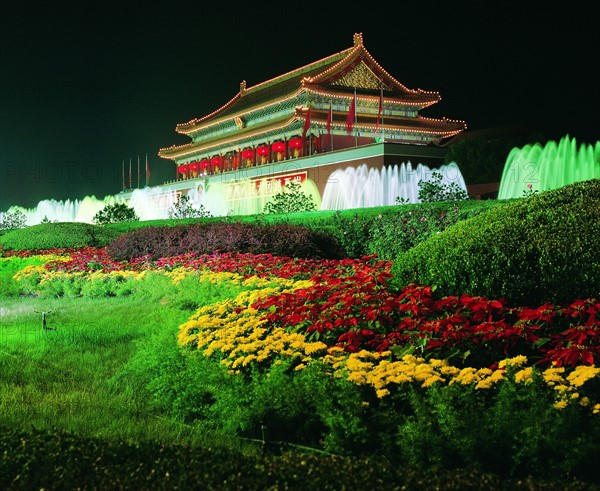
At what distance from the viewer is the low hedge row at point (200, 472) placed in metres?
2.36

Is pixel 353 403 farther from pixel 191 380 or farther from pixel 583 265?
pixel 583 265

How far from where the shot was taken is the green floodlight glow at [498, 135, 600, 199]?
1916cm

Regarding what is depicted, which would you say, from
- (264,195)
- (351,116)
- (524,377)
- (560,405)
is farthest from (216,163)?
(560,405)

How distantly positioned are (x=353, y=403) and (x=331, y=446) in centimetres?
25

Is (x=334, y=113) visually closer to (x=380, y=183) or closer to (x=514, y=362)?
(x=380, y=183)

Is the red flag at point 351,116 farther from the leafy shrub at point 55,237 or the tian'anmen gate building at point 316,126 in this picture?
the leafy shrub at point 55,237

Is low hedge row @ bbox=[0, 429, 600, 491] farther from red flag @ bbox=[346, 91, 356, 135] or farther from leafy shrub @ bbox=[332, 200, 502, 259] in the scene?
red flag @ bbox=[346, 91, 356, 135]

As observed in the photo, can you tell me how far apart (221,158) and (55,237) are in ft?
83.8

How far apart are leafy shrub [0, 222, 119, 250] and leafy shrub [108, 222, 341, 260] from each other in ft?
14.5

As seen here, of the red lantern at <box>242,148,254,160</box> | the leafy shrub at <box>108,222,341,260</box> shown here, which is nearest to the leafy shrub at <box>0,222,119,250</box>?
the leafy shrub at <box>108,222,341,260</box>

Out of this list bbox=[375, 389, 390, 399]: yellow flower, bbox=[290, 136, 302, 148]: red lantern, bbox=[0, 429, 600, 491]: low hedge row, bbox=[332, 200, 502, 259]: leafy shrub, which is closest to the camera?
bbox=[0, 429, 600, 491]: low hedge row

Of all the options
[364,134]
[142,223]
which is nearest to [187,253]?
[142,223]

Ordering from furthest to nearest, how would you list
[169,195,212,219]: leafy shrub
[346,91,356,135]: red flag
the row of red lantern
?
the row of red lantern < [346,91,356,135]: red flag < [169,195,212,219]: leafy shrub

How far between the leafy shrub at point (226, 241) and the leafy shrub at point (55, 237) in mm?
4429
